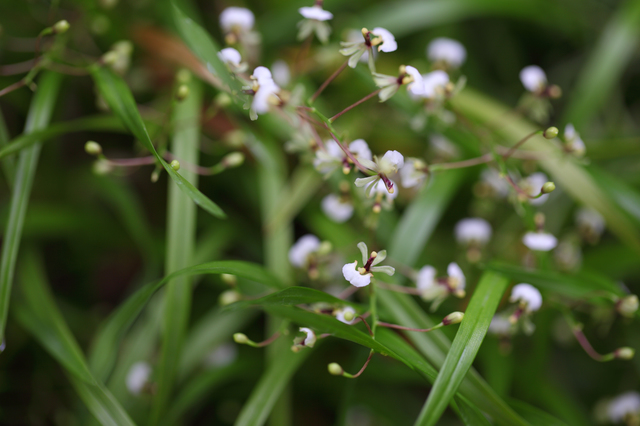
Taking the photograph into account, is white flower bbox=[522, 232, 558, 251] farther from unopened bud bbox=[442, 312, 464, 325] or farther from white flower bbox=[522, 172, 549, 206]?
unopened bud bbox=[442, 312, 464, 325]

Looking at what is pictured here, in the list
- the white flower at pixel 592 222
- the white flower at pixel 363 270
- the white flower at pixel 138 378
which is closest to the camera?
the white flower at pixel 363 270

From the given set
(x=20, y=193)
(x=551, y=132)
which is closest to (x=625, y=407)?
(x=551, y=132)

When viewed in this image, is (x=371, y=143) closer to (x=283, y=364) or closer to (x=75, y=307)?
(x=283, y=364)

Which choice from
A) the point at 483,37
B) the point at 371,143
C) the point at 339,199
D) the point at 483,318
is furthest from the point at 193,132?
the point at 483,37

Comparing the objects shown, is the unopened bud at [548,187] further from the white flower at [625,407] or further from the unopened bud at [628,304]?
the white flower at [625,407]

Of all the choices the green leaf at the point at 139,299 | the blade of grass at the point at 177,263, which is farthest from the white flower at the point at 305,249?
the blade of grass at the point at 177,263

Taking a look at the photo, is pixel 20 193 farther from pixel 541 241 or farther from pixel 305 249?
pixel 541 241

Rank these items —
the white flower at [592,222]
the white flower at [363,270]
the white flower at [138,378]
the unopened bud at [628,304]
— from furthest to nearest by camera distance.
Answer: the white flower at [592,222] < the white flower at [138,378] < the unopened bud at [628,304] < the white flower at [363,270]
